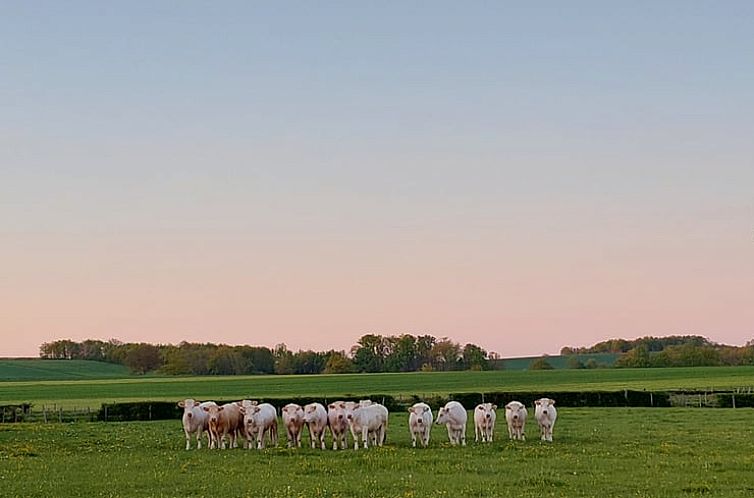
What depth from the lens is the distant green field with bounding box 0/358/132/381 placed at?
17412 centimetres

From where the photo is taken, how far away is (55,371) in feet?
616

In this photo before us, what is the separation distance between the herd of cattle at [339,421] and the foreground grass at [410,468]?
2.62 ft

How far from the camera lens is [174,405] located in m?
61.2

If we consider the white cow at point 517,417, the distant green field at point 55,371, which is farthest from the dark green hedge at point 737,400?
the distant green field at point 55,371

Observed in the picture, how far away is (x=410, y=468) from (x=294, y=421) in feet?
28.1

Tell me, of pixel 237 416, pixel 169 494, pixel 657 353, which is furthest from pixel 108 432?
pixel 657 353

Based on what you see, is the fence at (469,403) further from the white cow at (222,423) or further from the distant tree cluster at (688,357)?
the distant tree cluster at (688,357)

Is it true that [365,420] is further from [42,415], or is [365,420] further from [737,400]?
[737,400]

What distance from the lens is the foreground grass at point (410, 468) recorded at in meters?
22.5

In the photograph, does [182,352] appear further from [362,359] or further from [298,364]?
[362,359]

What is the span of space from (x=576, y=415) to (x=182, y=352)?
5385 inches

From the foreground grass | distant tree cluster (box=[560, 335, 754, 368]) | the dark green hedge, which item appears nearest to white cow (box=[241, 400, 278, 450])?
the foreground grass

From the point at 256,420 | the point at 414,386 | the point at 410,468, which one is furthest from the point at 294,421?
the point at 414,386

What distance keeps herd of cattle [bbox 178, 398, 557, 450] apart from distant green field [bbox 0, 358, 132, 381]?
141526mm
